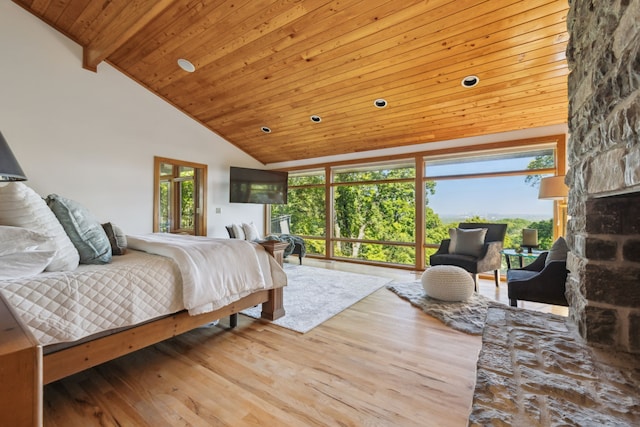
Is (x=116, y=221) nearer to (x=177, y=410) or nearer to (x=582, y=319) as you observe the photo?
(x=177, y=410)

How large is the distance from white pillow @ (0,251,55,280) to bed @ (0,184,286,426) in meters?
0.01

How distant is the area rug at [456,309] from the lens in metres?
2.46

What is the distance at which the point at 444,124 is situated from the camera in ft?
13.8

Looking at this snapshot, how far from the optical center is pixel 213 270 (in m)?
2.06

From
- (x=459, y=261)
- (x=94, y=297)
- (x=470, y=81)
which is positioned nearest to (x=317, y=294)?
(x=459, y=261)

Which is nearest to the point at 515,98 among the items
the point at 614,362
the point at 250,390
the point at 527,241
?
the point at 527,241

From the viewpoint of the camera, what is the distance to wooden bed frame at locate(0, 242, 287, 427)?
20.4 inches

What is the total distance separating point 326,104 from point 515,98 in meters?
2.50

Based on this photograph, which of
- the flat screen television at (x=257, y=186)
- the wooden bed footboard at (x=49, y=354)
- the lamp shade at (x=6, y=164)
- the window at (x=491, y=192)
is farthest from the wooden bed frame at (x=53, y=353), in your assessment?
the flat screen television at (x=257, y=186)

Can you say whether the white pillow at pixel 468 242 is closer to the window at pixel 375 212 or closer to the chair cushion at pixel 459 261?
the chair cushion at pixel 459 261

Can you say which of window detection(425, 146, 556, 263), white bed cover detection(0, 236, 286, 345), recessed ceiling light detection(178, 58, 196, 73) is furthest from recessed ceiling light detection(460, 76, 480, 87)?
recessed ceiling light detection(178, 58, 196, 73)

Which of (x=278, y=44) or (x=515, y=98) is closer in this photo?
(x=278, y=44)

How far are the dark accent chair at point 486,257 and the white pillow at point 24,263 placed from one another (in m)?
3.84

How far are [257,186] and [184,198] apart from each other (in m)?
1.49
